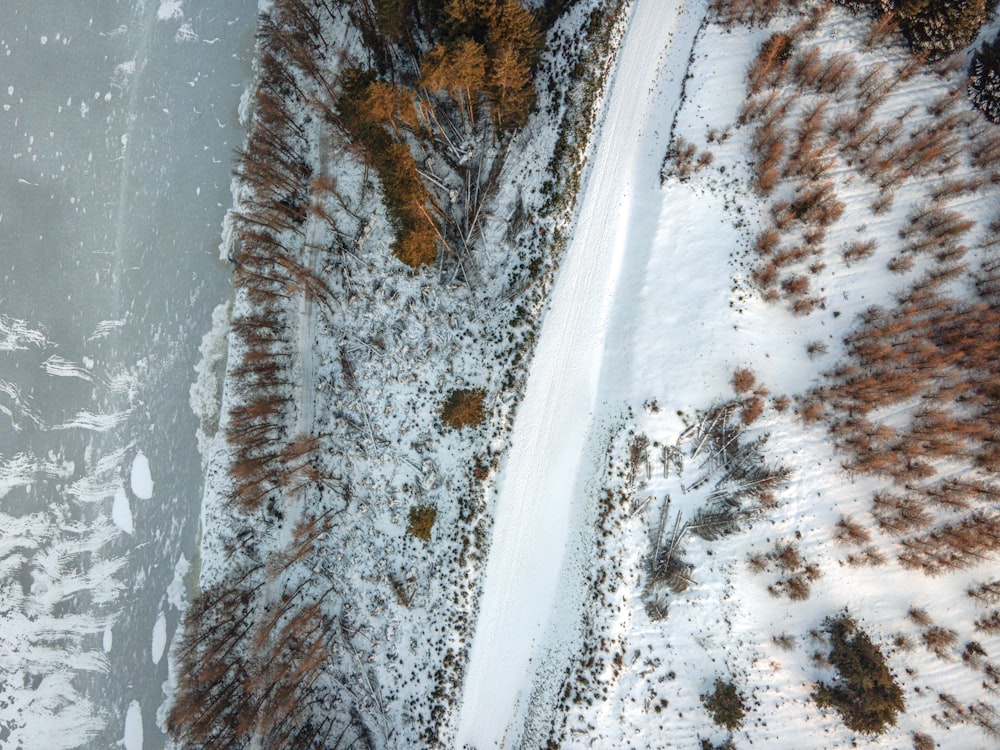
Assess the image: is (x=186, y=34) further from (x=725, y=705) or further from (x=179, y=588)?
(x=725, y=705)

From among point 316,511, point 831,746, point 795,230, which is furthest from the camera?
point 316,511

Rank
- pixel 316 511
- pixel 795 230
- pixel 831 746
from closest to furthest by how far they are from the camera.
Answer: pixel 831 746
pixel 795 230
pixel 316 511

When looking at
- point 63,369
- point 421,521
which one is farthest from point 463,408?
point 63,369

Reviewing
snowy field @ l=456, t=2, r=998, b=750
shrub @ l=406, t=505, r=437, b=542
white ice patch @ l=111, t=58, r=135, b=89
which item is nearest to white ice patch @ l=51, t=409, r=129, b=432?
shrub @ l=406, t=505, r=437, b=542

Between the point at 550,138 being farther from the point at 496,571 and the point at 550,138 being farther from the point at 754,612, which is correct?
the point at 754,612

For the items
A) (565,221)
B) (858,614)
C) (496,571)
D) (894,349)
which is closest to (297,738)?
(496,571)

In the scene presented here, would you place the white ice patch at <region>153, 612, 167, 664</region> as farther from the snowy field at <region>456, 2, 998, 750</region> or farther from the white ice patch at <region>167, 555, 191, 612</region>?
the snowy field at <region>456, 2, 998, 750</region>

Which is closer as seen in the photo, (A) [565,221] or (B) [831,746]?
(B) [831,746]
